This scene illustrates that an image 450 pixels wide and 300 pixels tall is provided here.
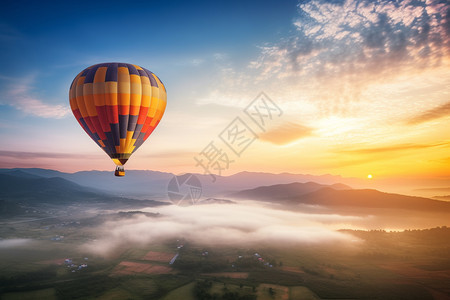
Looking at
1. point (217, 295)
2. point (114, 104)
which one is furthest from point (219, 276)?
point (114, 104)

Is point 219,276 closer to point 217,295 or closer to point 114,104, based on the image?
point 217,295

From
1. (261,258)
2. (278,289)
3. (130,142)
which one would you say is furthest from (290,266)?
(130,142)

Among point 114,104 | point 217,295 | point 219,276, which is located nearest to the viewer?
point 114,104

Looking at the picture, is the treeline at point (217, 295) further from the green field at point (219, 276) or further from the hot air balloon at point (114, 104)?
the hot air balloon at point (114, 104)

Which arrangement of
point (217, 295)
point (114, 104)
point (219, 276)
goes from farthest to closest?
point (219, 276) < point (217, 295) < point (114, 104)

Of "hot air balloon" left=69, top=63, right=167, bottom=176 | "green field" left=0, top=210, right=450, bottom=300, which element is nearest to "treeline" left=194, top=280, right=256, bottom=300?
"green field" left=0, top=210, right=450, bottom=300

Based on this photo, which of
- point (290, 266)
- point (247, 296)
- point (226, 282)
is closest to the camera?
point (247, 296)

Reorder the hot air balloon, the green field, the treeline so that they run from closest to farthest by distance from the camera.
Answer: the hot air balloon → the treeline → the green field

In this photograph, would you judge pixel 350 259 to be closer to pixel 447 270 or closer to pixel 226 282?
pixel 447 270

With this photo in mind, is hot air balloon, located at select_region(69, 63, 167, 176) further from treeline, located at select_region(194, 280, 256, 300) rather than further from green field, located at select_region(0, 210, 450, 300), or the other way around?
green field, located at select_region(0, 210, 450, 300)
